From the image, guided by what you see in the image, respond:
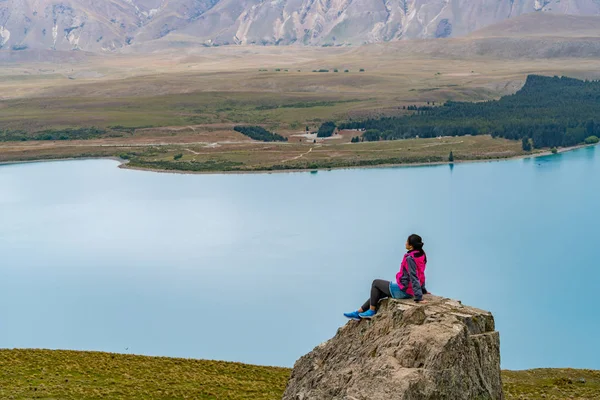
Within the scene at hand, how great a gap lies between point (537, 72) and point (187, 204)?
85259mm

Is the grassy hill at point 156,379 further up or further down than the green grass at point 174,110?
further down

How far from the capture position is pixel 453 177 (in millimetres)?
60750

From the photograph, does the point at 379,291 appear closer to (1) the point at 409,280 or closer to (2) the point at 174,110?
(1) the point at 409,280

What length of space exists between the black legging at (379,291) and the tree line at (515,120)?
212 feet

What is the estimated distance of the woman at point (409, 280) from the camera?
965cm

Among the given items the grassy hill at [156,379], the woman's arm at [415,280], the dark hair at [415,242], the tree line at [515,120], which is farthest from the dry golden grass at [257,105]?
the woman's arm at [415,280]

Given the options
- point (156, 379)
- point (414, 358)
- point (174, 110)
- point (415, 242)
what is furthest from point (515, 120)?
point (414, 358)

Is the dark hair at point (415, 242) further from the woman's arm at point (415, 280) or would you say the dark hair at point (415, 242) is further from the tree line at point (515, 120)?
the tree line at point (515, 120)

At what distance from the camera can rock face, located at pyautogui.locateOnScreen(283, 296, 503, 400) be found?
8.66 meters

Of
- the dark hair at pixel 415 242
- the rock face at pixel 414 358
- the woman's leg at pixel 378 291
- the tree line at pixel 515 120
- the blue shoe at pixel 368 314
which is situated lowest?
the rock face at pixel 414 358

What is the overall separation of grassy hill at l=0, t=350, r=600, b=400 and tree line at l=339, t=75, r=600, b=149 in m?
57.0

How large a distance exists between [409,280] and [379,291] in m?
0.41

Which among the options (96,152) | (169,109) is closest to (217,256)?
(96,152)

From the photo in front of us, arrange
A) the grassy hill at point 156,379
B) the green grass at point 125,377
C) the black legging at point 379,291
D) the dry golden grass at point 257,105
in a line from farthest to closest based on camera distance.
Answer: the dry golden grass at point 257,105 < the grassy hill at point 156,379 < the green grass at point 125,377 < the black legging at point 379,291
